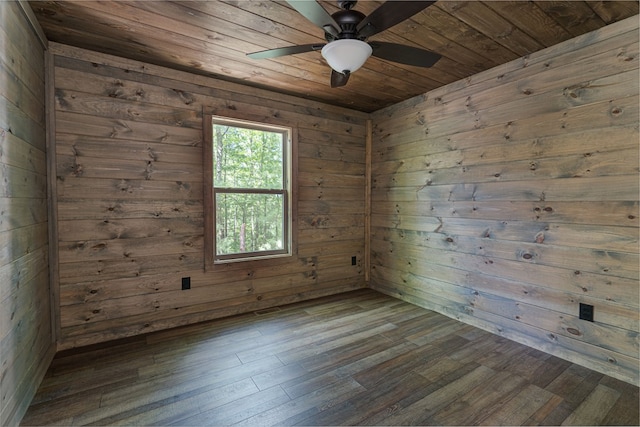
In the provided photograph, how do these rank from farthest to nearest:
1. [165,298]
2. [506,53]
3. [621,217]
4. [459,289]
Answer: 1. [459,289]
2. [165,298]
3. [506,53]
4. [621,217]

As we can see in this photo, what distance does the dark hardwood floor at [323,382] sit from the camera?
66.4 inches

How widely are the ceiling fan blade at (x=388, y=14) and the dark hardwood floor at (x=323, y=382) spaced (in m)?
2.11

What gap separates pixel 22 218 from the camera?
5.78 feet

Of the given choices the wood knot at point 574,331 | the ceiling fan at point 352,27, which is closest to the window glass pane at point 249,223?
the ceiling fan at point 352,27

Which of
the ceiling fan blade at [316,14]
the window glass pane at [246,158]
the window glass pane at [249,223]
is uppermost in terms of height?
the ceiling fan blade at [316,14]

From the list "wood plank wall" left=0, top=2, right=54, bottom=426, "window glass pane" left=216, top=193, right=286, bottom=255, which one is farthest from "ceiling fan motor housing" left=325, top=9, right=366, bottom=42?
"window glass pane" left=216, top=193, right=286, bottom=255

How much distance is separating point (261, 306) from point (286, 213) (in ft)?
3.60

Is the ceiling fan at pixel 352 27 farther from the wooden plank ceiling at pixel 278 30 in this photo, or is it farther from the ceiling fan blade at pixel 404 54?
the wooden plank ceiling at pixel 278 30

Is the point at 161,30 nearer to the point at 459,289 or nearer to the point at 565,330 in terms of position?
the point at 459,289

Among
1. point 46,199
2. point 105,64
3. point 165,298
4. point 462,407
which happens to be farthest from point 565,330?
point 105,64

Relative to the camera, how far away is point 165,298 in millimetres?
2812

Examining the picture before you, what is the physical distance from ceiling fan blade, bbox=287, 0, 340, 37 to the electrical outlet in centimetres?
256

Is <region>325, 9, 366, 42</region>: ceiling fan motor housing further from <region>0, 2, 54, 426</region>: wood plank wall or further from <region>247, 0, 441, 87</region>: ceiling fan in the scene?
<region>0, 2, 54, 426</region>: wood plank wall

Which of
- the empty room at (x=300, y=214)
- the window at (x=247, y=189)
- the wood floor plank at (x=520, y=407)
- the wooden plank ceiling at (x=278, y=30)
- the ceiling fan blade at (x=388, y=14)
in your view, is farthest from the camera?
the window at (x=247, y=189)
